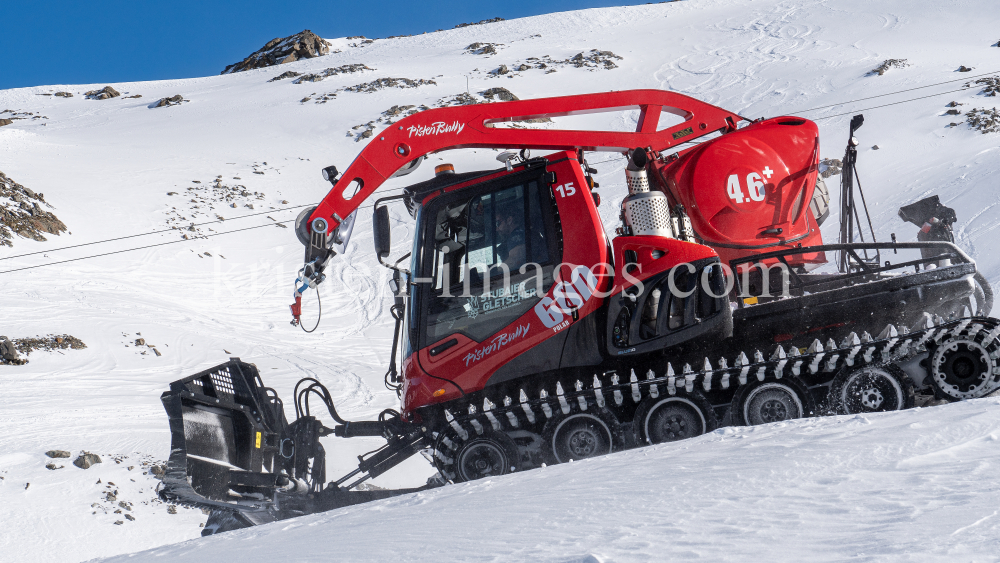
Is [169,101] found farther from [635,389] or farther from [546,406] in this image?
[635,389]

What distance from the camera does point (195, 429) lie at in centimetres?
602

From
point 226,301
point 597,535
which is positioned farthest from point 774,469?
point 226,301

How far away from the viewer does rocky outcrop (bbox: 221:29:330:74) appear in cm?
5562

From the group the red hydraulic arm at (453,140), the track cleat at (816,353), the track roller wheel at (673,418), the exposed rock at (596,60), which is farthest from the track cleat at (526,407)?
the exposed rock at (596,60)

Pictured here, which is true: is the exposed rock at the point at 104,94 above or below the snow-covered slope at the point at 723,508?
above

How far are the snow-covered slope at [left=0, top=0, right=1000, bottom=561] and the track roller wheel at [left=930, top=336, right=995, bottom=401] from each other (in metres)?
0.54

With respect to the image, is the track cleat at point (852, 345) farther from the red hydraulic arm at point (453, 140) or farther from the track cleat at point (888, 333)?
the red hydraulic arm at point (453, 140)

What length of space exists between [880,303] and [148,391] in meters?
9.12

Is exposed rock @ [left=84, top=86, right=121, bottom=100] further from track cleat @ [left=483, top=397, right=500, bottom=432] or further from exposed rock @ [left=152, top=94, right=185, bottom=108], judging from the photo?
track cleat @ [left=483, top=397, right=500, bottom=432]

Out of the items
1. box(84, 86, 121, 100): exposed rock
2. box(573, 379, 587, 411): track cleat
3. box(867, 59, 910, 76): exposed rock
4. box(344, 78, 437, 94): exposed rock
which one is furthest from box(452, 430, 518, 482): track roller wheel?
box(84, 86, 121, 100): exposed rock

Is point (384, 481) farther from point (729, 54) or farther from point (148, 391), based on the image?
point (729, 54)

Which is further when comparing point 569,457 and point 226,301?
point 226,301

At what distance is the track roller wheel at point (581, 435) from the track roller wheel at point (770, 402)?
0.86 meters

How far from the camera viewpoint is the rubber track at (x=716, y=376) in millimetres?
5016
